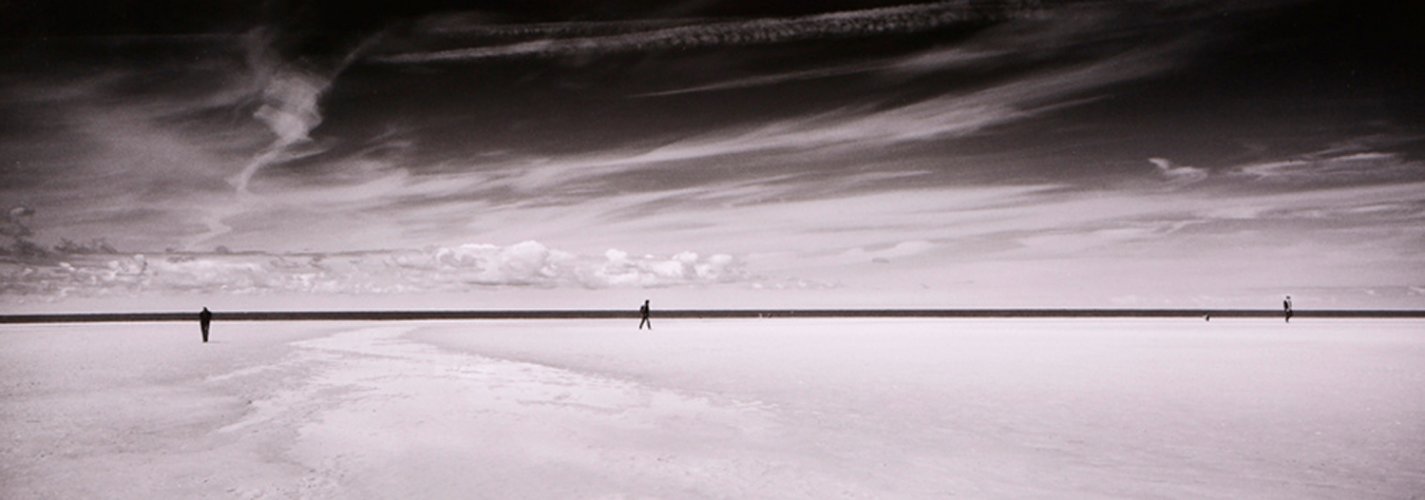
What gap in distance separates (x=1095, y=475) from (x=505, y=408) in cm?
900

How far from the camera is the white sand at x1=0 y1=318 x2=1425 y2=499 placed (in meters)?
7.86

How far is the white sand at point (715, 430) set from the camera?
786 cm

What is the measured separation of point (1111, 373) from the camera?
61.3 ft

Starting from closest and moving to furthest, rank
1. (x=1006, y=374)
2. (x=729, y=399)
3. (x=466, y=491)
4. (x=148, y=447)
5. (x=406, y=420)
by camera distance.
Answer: (x=466, y=491), (x=148, y=447), (x=406, y=420), (x=729, y=399), (x=1006, y=374)

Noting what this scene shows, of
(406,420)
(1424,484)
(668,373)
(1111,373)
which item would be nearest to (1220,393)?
(1111,373)

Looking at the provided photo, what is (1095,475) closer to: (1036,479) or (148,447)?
(1036,479)

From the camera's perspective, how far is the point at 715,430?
11055 millimetres

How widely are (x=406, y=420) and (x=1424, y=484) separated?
12.3 meters

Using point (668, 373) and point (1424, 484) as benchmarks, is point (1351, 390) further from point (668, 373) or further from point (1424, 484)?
point (668, 373)

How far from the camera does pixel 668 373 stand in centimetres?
1878

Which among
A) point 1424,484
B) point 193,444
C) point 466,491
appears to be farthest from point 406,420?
point 1424,484

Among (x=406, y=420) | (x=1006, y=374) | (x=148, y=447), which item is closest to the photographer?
(x=148, y=447)

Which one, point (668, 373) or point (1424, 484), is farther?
point (668, 373)

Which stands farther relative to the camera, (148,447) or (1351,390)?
(1351,390)
